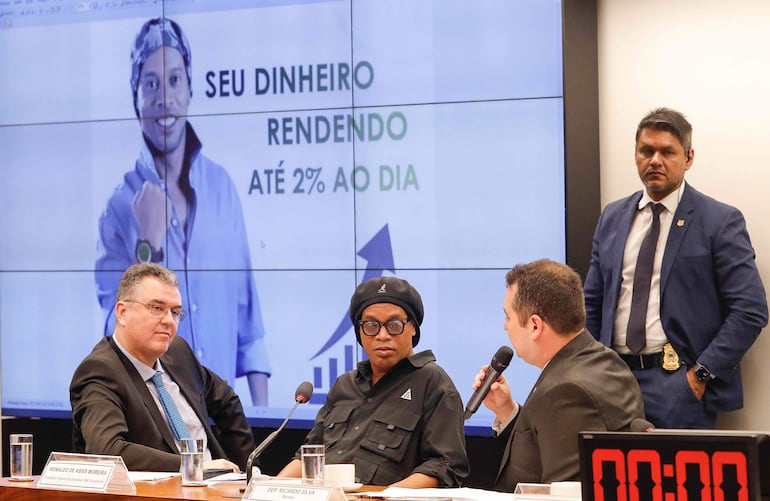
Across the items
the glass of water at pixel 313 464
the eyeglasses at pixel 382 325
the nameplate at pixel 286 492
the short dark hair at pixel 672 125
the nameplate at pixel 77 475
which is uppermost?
the short dark hair at pixel 672 125

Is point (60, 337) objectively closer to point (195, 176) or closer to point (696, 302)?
point (195, 176)

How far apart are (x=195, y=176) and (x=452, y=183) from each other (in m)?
1.37

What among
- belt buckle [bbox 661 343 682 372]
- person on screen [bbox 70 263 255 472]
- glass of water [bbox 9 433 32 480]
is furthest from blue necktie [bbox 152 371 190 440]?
belt buckle [bbox 661 343 682 372]

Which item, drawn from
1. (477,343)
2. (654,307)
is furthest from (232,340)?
(654,307)

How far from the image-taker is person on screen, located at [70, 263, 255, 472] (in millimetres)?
3533

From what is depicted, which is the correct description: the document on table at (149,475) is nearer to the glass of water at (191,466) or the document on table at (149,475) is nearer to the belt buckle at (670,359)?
the glass of water at (191,466)

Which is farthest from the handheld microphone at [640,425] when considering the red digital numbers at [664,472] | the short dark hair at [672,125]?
the short dark hair at [672,125]

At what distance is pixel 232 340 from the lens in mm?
5598

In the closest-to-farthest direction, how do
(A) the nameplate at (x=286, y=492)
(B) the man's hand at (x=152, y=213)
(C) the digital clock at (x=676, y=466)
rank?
(C) the digital clock at (x=676, y=466) → (A) the nameplate at (x=286, y=492) → (B) the man's hand at (x=152, y=213)

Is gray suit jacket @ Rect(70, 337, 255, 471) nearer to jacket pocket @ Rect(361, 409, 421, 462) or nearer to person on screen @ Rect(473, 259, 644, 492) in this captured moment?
jacket pocket @ Rect(361, 409, 421, 462)

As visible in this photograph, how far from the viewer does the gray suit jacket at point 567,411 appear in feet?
8.82

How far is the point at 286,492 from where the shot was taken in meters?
2.53

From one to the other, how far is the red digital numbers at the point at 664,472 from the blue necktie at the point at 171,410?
6.59ft

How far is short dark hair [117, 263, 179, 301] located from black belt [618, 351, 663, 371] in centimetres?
179
